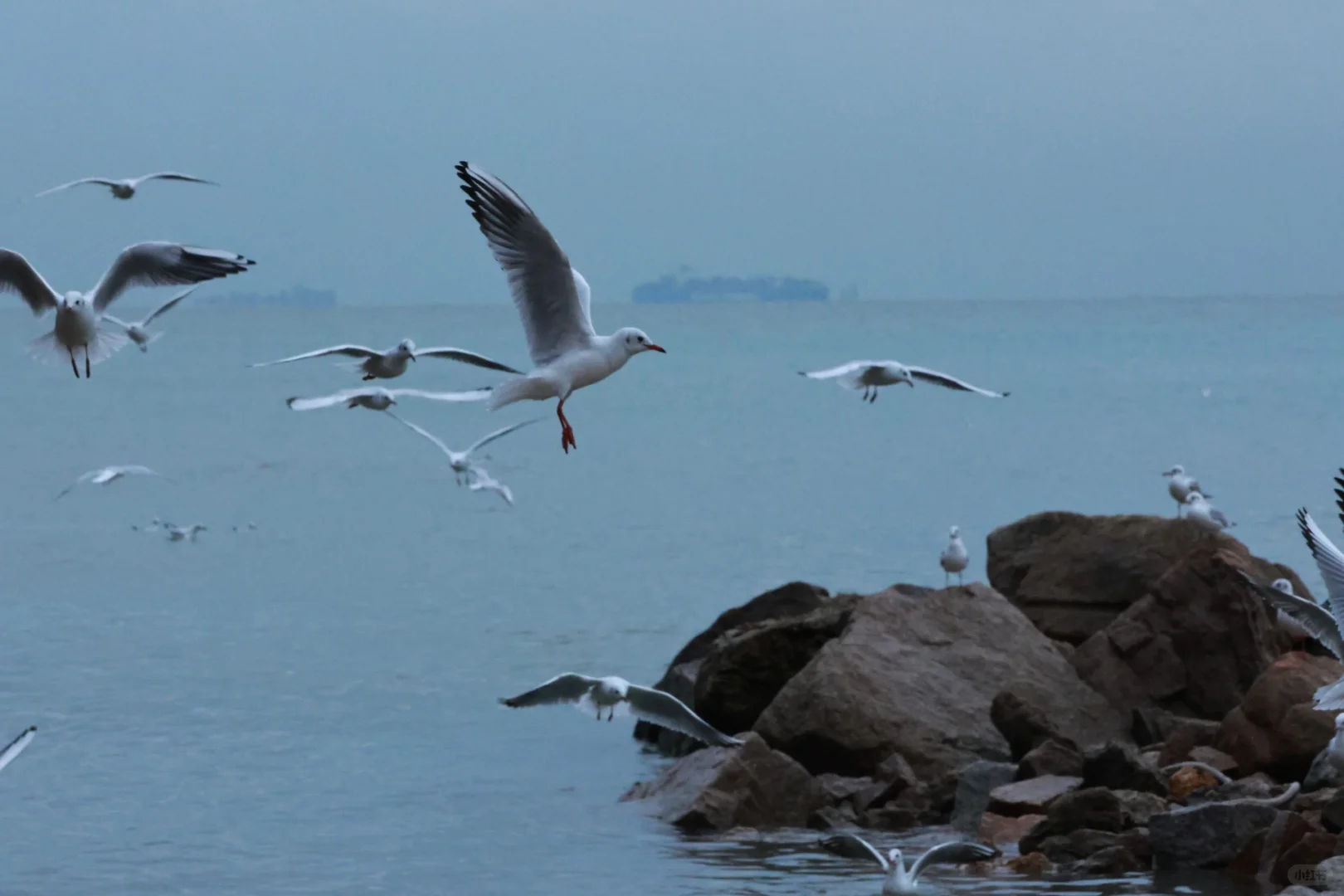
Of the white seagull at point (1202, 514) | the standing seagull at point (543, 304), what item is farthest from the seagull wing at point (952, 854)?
the white seagull at point (1202, 514)

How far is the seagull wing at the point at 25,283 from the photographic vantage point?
13375 millimetres

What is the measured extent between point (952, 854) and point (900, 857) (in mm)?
436

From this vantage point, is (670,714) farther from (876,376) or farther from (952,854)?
(876,376)

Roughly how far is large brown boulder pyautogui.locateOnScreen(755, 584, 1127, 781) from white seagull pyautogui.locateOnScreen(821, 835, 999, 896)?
2060mm

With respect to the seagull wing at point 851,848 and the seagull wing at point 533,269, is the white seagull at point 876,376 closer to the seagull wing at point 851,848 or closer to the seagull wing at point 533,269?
the seagull wing at point 851,848

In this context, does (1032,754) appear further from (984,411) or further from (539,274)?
(984,411)

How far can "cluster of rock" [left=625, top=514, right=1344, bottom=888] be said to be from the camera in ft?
40.8

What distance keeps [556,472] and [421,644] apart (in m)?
26.3

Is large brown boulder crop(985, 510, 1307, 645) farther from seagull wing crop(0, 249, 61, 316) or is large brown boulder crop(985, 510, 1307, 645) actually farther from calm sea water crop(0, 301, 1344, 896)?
seagull wing crop(0, 249, 61, 316)

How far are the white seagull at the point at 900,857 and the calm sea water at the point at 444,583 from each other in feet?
1.83

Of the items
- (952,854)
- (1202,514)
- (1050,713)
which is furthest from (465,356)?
(1202,514)

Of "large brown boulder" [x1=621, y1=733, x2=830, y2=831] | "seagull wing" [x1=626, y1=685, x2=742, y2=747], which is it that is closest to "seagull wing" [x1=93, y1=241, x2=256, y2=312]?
"seagull wing" [x1=626, y1=685, x2=742, y2=747]

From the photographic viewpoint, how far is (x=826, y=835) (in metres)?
13.5

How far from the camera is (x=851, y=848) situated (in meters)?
12.0
